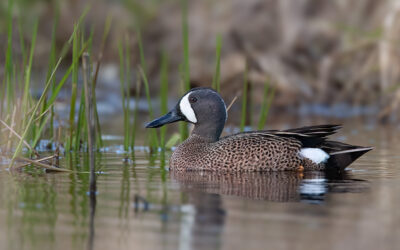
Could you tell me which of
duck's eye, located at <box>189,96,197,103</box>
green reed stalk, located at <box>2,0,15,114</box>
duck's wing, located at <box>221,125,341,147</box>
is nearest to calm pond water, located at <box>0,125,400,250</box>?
duck's wing, located at <box>221,125,341,147</box>

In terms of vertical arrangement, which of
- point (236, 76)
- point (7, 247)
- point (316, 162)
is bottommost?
point (7, 247)

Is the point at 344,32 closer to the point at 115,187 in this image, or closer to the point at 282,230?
the point at 115,187

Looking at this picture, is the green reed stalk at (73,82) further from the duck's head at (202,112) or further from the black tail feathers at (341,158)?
the black tail feathers at (341,158)

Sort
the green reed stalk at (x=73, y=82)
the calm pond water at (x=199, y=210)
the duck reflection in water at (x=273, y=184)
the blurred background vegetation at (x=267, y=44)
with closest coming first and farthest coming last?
the calm pond water at (x=199, y=210), the duck reflection in water at (x=273, y=184), the green reed stalk at (x=73, y=82), the blurred background vegetation at (x=267, y=44)

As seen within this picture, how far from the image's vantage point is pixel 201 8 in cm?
1468

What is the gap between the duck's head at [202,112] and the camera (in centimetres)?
731

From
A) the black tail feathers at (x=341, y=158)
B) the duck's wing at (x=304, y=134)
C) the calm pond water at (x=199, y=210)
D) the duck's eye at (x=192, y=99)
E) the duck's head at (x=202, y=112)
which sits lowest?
the calm pond water at (x=199, y=210)

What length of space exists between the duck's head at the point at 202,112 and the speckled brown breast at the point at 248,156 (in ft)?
1.27

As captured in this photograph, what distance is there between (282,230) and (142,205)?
1014mm

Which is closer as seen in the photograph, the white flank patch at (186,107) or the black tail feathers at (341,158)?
the black tail feathers at (341,158)

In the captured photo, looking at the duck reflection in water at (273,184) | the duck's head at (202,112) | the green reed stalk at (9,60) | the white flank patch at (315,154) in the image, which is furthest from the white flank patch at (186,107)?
the green reed stalk at (9,60)

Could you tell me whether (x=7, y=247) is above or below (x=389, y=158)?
below

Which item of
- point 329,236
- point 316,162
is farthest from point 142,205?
point 316,162

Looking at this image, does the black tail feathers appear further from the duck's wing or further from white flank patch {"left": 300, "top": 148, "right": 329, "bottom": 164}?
the duck's wing
